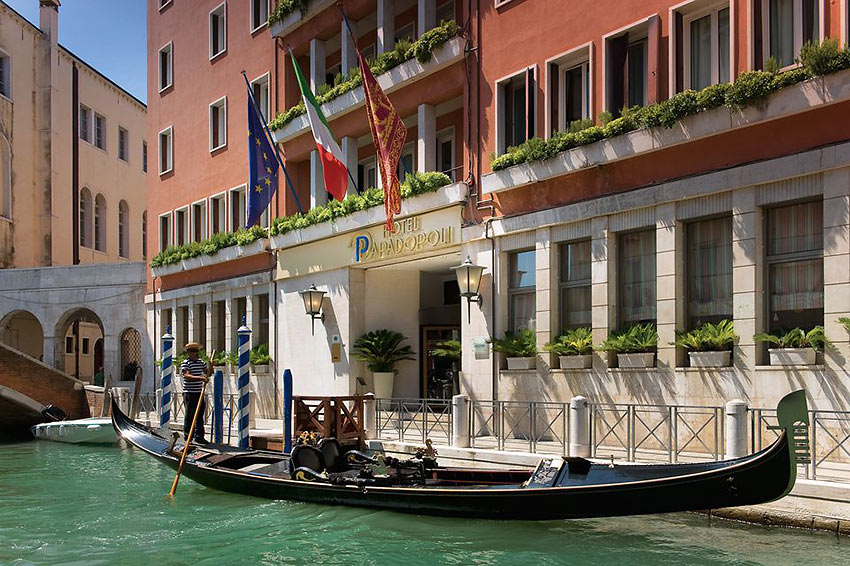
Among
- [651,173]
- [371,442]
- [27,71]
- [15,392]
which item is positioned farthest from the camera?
[27,71]

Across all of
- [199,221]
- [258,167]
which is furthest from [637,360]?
[199,221]

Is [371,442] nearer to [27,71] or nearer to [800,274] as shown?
[800,274]

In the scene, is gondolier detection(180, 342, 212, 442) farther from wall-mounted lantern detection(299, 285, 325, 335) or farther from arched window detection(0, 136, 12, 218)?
arched window detection(0, 136, 12, 218)

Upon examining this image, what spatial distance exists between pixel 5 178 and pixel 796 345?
31.3m

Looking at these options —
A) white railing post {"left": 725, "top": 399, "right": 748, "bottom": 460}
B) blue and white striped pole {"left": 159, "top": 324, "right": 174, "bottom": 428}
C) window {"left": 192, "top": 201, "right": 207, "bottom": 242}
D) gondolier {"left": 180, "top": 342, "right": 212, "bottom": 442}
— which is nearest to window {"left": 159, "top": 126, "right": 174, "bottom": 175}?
window {"left": 192, "top": 201, "right": 207, "bottom": 242}

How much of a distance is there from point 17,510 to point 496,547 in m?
6.99

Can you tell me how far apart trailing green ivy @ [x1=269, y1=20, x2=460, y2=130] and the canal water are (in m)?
A: 8.72

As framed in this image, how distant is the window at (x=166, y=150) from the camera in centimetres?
2772

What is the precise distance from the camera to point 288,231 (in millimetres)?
21531

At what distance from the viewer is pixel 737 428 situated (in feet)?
32.4

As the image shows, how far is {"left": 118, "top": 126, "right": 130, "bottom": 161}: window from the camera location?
4275 centimetres

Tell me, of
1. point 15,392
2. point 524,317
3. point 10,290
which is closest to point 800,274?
point 524,317

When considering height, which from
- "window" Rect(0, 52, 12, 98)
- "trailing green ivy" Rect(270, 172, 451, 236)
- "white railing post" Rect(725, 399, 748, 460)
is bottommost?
"white railing post" Rect(725, 399, 748, 460)

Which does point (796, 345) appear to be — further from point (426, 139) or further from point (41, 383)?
point (41, 383)
